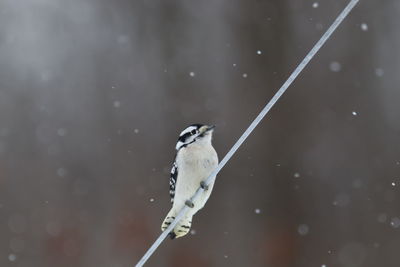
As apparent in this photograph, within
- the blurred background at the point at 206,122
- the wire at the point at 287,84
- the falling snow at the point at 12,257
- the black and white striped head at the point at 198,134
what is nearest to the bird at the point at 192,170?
the black and white striped head at the point at 198,134

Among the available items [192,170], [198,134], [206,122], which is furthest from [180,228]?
[206,122]

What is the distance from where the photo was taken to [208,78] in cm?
665

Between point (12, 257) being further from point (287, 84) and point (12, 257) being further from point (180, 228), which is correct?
point (287, 84)

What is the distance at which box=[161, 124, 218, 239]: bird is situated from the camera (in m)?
2.74

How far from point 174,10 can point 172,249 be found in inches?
95.3

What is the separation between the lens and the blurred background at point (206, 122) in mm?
6219

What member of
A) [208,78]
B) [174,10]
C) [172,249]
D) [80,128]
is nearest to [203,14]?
[174,10]

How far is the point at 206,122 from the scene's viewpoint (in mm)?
6262

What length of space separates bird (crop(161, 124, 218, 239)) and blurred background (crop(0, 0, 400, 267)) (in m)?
3.26

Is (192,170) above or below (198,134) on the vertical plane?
below

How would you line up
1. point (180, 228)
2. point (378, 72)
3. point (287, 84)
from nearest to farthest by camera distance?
point (287, 84) < point (180, 228) < point (378, 72)

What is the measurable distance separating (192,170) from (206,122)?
3.49 m

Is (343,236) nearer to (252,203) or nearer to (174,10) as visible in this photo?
(252,203)

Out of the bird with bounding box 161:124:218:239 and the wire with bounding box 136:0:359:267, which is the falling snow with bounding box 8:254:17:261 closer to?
the bird with bounding box 161:124:218:239
